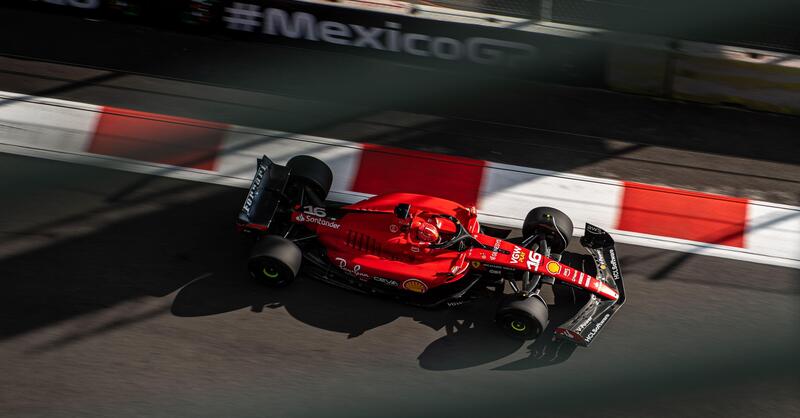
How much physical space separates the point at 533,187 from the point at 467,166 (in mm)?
880

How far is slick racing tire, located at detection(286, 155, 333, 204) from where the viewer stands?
8703 mm

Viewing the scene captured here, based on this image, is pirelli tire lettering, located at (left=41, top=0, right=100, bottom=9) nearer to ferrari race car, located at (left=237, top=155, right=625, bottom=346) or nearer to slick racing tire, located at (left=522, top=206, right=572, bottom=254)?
ferrari race car, located at (left=237, top=155, right=625, bottom=346)

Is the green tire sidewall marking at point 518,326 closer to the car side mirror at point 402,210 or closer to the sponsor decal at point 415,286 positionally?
the sponsor decal at point 415,286

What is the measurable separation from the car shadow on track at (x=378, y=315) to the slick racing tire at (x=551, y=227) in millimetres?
703

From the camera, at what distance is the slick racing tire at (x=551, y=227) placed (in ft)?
27.5

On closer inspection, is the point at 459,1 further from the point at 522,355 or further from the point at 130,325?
the point at 130,325

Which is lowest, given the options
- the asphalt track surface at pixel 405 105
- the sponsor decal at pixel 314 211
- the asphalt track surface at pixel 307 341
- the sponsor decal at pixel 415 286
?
the asphalt track surface at pixel 307 341

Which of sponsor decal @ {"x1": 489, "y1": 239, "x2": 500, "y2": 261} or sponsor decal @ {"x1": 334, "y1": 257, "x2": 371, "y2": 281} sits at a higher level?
sponsor decal @ {"x1": 489, "y1": 239, "x2": 500, "y2": 261}

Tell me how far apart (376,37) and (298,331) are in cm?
491

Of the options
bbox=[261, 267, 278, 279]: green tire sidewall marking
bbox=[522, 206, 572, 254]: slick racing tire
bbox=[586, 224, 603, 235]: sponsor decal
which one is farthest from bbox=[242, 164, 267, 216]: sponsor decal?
bbox=[586, 224, 603, 235]: sponsor decal

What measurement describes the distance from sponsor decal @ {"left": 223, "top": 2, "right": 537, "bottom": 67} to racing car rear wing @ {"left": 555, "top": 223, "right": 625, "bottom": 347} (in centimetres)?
334

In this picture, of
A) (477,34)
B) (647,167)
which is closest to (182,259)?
(477,34)

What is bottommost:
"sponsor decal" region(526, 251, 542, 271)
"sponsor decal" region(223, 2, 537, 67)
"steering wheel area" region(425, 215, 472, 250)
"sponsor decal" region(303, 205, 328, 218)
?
"sponsor decal" region(526, 251, 542, 271)

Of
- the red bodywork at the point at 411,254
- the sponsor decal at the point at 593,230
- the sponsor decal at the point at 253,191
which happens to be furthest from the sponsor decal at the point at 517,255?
the sponsor decal at the point at 253,191
